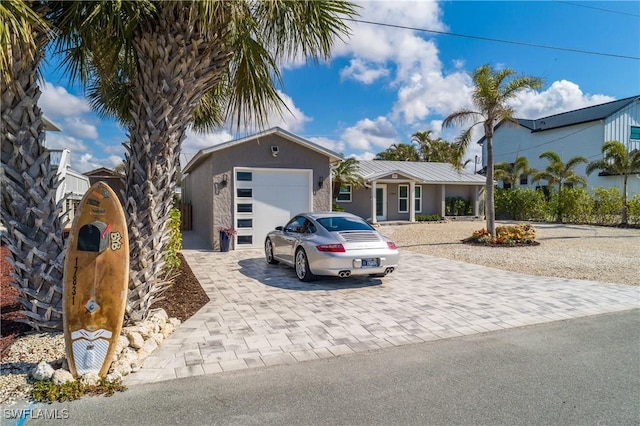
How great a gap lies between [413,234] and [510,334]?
42.9 ft

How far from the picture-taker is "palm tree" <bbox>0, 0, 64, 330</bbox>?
422cm

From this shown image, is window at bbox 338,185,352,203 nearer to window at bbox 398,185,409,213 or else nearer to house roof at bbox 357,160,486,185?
house roof at bbox 357,160,486,185

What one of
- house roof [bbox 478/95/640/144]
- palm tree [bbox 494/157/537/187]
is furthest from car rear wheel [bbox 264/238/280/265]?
palm tree [bbox 494/157/537/187]

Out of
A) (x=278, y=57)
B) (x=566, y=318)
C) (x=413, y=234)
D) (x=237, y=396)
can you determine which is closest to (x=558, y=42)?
(x=413, y=234)

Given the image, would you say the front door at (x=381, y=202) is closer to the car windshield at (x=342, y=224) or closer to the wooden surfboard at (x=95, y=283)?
the car windshield at (x=342, y=224)

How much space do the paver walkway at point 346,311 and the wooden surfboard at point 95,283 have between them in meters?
0.47

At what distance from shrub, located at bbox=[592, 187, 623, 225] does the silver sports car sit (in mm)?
20388

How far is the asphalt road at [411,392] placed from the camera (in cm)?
317

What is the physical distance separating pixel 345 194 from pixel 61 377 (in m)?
20.5

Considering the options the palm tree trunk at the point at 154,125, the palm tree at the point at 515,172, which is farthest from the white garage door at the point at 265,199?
the palm tree at the point at 515,172

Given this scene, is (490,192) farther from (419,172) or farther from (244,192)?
(419,172)

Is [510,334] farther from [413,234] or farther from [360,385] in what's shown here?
[413,234]

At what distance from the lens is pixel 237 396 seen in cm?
351

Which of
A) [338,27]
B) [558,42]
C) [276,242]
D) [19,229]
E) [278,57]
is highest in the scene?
[558,42]
